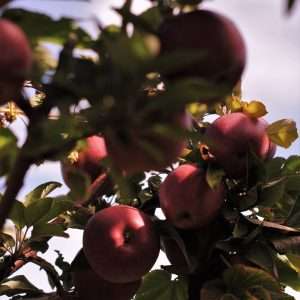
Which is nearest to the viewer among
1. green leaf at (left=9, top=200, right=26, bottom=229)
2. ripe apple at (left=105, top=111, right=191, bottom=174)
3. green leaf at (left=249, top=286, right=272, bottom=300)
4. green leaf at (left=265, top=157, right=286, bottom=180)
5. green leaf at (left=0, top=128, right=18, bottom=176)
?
ripe apple at (left=105, top=111, right=191, bottom=174)

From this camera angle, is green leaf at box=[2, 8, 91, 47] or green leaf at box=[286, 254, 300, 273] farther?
green leaf at box=[286, 254, 300, 273]

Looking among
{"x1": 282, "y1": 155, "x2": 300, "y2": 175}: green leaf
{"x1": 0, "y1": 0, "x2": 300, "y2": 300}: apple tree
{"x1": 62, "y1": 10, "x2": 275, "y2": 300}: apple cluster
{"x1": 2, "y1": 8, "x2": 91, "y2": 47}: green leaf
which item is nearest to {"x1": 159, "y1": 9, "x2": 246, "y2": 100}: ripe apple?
{"x1": 0, "y1": 0, "x2": 300, "y2": 300}: apple tree

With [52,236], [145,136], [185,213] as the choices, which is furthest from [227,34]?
[52,236]

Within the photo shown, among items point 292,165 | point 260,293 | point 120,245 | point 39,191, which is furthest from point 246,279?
point 39,191

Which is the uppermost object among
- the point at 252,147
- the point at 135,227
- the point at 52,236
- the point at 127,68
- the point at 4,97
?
the point at 127,68

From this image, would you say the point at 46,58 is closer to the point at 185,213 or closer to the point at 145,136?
the point at 145,136

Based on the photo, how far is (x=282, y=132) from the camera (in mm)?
1765

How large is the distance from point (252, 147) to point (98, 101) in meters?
0.97

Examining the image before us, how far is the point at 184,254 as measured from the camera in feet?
4.98

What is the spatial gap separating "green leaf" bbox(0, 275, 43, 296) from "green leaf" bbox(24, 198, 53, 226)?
0.75 ft

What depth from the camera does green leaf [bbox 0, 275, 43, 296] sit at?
1.76 metres

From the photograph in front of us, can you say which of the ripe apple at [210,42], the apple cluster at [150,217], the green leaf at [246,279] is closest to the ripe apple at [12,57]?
the ripe apple at [210,42]

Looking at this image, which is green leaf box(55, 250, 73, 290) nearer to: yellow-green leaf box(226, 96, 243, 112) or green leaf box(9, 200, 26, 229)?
green leaf box(9, 200, 26, 229)

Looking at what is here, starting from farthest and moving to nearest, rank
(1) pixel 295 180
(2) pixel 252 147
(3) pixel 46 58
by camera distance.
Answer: (1) pixel 295 180
(2) pixel 252 147
(3) pixel 46 58
